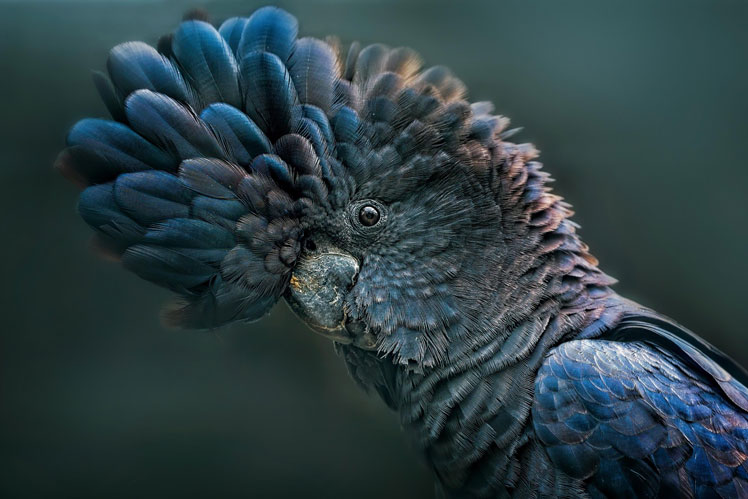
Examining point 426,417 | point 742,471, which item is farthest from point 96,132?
point 742,471

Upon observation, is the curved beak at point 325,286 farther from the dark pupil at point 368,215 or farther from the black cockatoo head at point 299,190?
the dark pupil at point 368,215

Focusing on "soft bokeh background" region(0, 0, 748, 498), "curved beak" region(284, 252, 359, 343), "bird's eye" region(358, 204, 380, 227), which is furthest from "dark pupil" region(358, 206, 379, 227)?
"soft bokeh background" region(0, 0, 748, 498)

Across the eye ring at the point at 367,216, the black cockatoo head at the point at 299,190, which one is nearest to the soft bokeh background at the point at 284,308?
the black cockatoo head at the point at 299,190

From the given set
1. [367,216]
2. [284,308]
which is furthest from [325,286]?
[284,308]

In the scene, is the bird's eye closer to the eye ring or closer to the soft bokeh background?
the eye ring

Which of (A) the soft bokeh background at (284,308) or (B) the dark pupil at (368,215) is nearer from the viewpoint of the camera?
(B) the dark pupil at (368,215)

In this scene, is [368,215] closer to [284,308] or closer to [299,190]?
[299,190]
